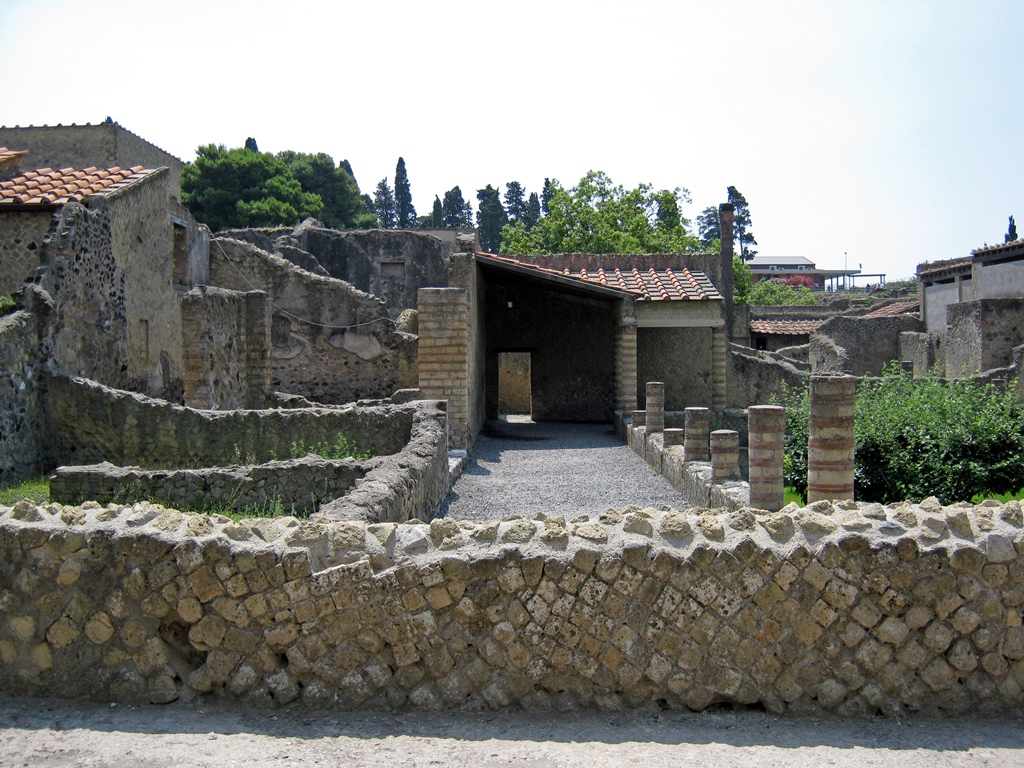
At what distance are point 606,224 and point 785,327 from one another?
31.8ft

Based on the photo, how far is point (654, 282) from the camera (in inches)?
737

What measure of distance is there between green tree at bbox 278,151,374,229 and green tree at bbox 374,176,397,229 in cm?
1840

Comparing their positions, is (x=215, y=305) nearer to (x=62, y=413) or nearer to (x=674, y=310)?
(x=62, y=413)

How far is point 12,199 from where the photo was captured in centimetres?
1153

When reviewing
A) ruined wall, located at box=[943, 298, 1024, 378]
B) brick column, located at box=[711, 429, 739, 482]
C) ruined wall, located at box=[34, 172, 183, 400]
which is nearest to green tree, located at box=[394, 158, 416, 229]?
ruined wall, located at box=[943, 298, 1024, 378]

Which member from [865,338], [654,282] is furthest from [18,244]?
[865,338]

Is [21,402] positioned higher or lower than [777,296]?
lower

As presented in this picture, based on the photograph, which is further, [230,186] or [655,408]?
[230,186]

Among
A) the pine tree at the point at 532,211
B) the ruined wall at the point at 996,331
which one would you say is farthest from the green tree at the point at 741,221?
the ruined wall at the point at 996,331

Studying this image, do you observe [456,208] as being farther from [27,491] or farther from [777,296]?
[27,491]

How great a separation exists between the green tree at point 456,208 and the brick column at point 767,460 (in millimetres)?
63473

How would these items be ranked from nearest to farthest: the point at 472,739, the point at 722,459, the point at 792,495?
1. the point at 472,739
2. the point at 722,459
3. the point at 792,495

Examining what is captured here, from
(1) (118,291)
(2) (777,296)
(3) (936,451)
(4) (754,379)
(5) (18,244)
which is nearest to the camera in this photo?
(3) (936,451)

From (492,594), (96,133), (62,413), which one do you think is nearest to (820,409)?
(492,594)
